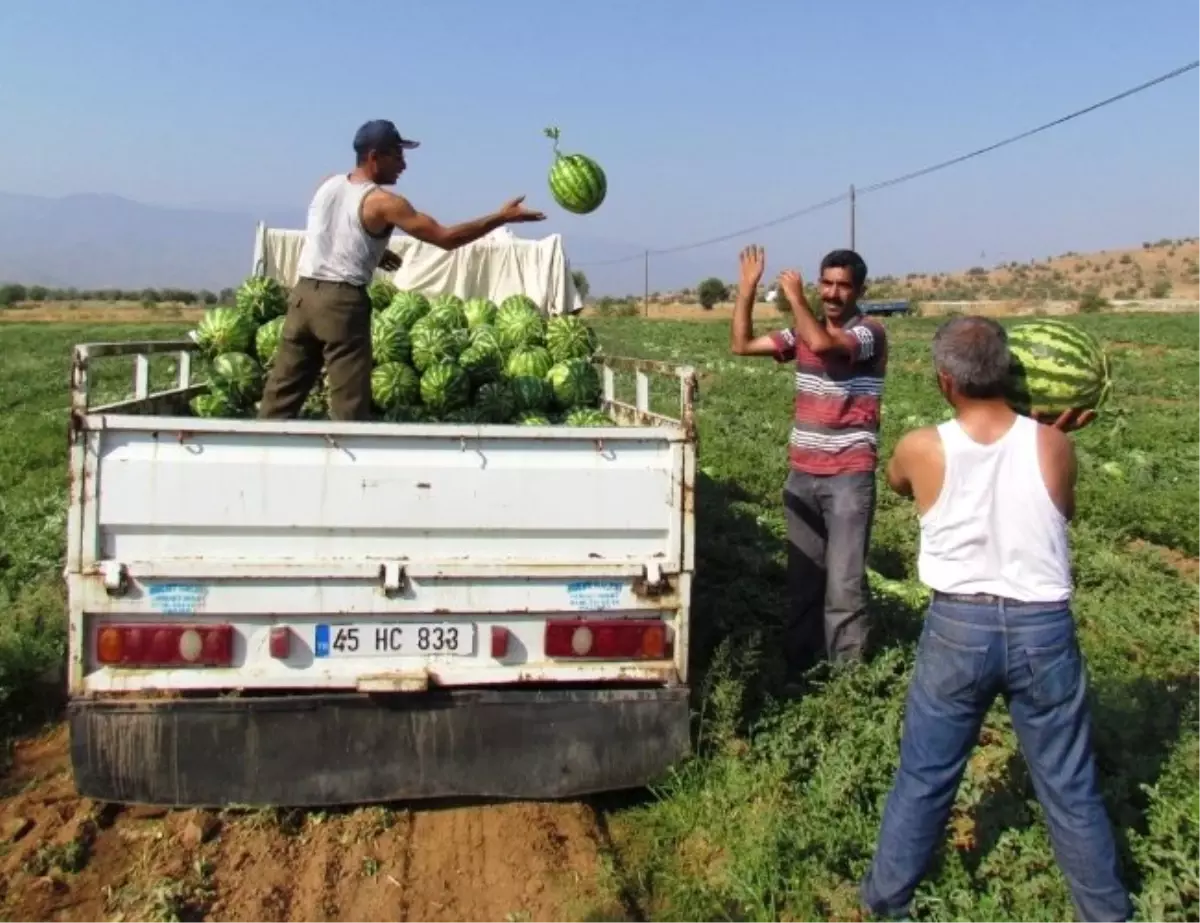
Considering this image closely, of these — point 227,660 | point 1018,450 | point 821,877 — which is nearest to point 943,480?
point 1018,450

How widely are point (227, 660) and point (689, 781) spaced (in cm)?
199

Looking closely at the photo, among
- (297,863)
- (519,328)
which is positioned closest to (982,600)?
(297,863)

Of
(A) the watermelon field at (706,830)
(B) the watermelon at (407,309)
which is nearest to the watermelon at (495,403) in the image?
(B) the watermelon at (407,309)

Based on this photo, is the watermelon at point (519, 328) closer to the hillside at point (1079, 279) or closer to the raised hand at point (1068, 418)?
the raised hand at point (1068, 418)

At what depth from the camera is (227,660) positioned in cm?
404

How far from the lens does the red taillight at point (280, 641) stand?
13.2 feet

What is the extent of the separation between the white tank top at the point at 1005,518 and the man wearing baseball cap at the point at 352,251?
2660 mm

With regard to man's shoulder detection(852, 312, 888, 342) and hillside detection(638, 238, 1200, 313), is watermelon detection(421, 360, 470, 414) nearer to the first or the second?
man's shoulder detection(852, 312, 888, 342)

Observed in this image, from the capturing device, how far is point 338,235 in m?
5.10

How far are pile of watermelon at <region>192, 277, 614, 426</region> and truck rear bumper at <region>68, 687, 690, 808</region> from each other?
2.01 metres

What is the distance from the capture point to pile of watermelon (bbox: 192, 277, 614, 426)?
6.18 meters

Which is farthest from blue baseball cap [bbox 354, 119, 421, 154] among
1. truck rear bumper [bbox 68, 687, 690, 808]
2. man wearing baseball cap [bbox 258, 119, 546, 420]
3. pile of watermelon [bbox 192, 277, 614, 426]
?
truck rear bumper [bbox 68, 687, 690, 808]

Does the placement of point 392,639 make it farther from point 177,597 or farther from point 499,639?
point 177,597

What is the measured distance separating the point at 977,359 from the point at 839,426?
198 centimetres
